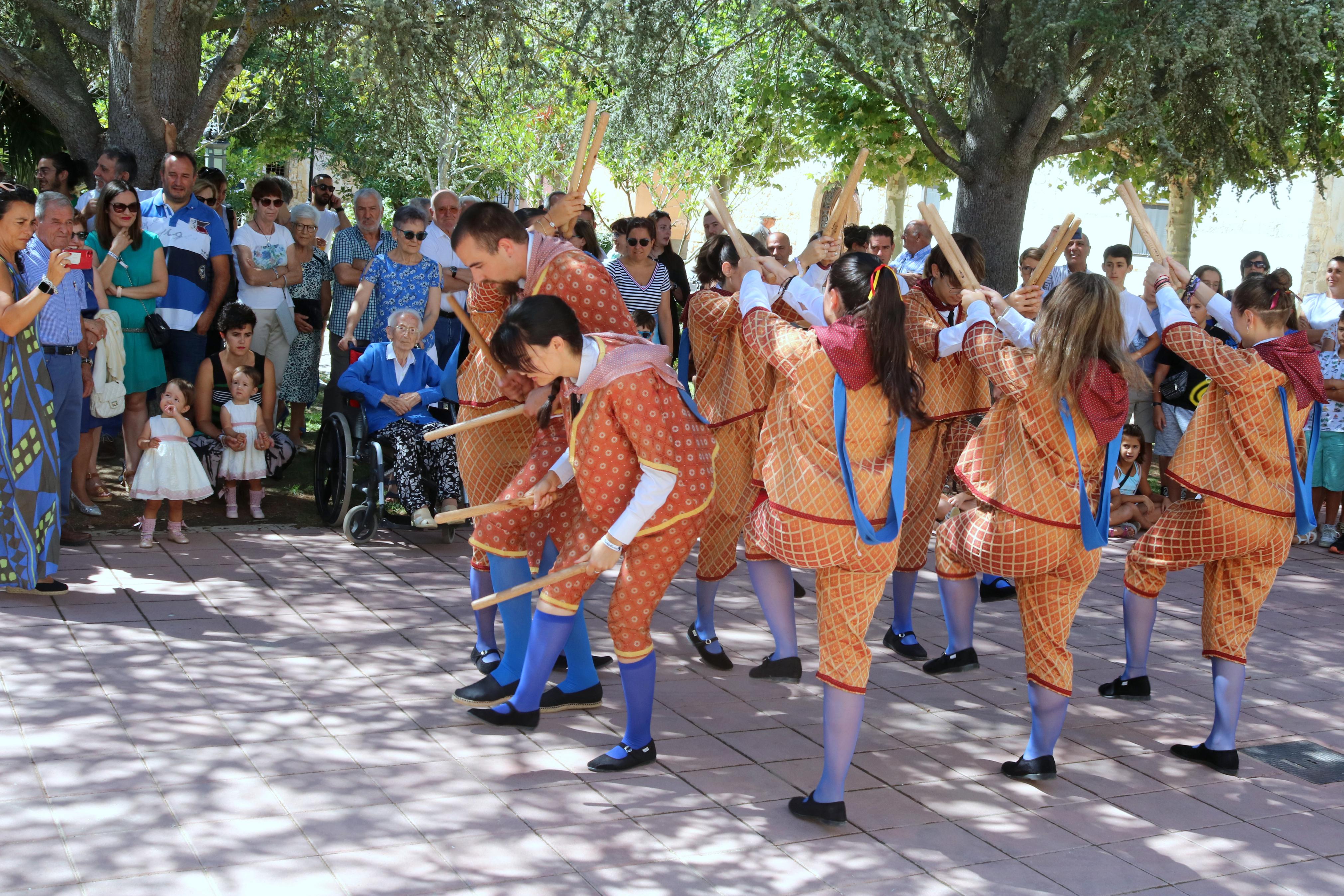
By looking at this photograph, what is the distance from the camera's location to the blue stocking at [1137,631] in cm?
507

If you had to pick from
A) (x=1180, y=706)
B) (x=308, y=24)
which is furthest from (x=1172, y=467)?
(x=308, y=24)

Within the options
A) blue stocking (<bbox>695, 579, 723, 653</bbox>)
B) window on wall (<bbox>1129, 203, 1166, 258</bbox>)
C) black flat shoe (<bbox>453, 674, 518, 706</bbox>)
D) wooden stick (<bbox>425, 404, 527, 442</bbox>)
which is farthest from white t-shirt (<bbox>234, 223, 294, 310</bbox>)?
window on wall (<bbox>1129, 203, 1166, 258</bbox>)

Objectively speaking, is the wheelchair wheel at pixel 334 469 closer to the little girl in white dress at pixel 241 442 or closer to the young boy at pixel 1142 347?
the little girl in white dress at pixel 241 442

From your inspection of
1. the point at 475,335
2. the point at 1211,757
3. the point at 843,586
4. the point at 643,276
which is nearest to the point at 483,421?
the point at 475,335

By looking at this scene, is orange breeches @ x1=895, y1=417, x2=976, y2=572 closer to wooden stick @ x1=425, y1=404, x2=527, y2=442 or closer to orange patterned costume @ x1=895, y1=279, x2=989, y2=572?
orange patterned costume @ x1=895, y1=279, x2=989, y2=572

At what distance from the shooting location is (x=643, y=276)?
26.8 feet

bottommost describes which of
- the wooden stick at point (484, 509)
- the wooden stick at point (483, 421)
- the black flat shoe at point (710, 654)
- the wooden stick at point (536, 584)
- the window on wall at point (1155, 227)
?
the black flat shoe at point (710, 654)

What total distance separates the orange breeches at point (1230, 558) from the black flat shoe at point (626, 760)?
80.5 inches

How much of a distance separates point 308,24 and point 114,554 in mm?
4375

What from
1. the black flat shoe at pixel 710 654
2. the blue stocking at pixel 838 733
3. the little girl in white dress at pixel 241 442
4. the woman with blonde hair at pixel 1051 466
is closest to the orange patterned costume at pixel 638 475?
the blue stocking at pixel 838 733

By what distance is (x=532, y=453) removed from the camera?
14.8 ft

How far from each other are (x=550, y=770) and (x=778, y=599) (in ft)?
4.01

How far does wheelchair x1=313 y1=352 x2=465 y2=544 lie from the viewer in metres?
6.85

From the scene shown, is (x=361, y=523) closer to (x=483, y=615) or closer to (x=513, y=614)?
(x=483, y=615)
